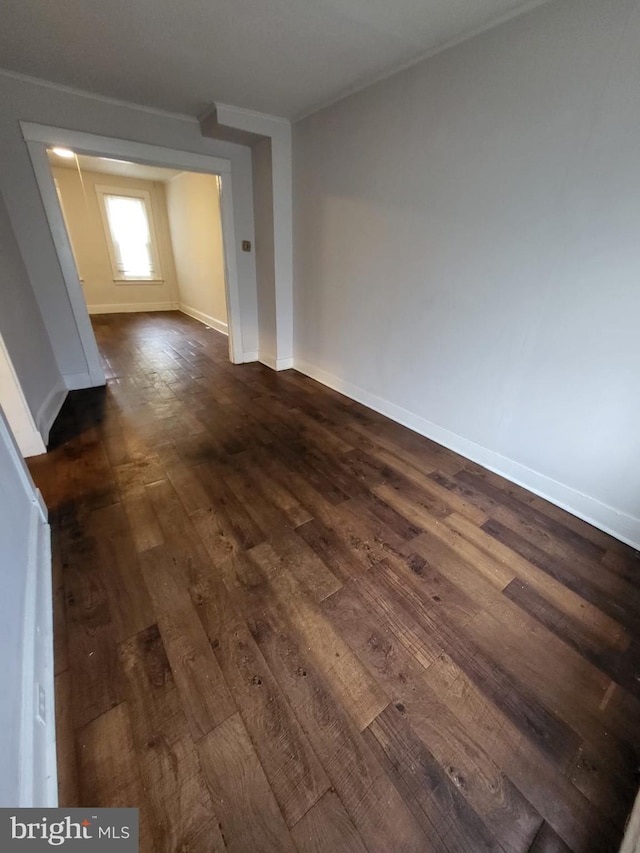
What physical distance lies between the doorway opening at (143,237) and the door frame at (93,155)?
176 cm

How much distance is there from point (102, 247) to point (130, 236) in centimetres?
59

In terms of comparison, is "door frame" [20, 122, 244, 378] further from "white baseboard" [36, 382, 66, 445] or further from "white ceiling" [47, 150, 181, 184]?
"white ceiling" [47, 150, 181, 184]

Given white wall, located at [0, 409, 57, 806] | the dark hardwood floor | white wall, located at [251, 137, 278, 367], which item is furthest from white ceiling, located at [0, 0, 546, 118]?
the dark hardwood floor

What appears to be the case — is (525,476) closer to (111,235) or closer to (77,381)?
(77,381)

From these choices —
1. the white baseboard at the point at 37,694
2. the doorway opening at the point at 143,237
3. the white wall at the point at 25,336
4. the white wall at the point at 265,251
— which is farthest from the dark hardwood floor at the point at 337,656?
the doorway opening at the point at 143,237

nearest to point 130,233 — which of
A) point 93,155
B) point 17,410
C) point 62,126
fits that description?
point 93,155

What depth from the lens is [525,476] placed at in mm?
2150

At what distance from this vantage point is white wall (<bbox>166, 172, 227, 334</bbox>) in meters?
5.21

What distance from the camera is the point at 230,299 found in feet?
12.9

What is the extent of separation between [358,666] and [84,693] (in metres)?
0.89

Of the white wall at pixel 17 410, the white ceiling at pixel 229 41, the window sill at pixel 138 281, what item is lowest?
the white wall at pixel 17 410

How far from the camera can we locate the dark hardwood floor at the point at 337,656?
2.90 feet

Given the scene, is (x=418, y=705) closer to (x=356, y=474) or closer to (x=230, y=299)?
(x=356, y=474)

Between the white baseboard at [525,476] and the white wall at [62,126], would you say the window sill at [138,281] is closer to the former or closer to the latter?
the white wall at [62,126]
